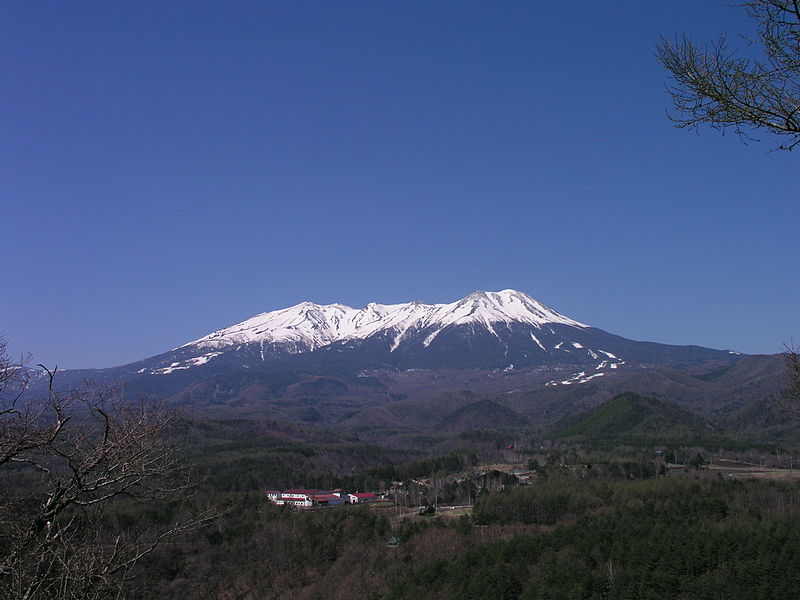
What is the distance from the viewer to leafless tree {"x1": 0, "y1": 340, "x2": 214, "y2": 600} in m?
5.38

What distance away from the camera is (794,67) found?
16.6 feet

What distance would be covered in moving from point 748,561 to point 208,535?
3956 centimetres

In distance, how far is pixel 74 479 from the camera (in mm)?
5547

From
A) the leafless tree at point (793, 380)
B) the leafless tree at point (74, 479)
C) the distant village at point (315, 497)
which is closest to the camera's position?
the leafless tree at point (74, 479)

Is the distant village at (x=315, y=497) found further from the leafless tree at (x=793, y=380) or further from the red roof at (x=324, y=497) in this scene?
the leafless tree at (x=793, y=380)

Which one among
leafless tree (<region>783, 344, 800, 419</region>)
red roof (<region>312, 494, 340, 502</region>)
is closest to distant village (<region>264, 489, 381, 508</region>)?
red roof (<region>312, 494, 340, 502</region>)

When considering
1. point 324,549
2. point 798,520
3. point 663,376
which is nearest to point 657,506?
point 798,520

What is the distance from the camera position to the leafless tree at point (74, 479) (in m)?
5.38

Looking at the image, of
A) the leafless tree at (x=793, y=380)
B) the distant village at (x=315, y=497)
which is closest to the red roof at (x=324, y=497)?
the distant village at (x=315, y=497)

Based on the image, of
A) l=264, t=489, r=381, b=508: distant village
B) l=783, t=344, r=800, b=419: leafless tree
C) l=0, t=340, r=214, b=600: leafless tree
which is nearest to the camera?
l=0, t=340, r=214, b=600: leafless tree

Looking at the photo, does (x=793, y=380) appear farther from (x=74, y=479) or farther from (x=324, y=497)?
(x=324, y=497)

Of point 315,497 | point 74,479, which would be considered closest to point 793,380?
point 74,479

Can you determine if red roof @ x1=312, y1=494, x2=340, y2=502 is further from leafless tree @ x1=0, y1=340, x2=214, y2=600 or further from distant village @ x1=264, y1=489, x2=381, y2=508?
leafless tree @ x1=0, y1=340, x2=214, y2=600

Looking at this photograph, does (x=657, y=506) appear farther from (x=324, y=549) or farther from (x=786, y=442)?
(x=786, y=442)
